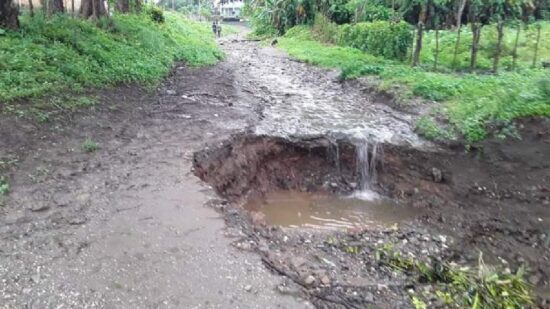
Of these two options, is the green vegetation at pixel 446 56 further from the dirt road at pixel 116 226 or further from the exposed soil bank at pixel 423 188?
the dirt road at pixel 116 226

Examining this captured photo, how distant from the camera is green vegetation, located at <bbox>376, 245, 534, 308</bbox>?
4.33 meters

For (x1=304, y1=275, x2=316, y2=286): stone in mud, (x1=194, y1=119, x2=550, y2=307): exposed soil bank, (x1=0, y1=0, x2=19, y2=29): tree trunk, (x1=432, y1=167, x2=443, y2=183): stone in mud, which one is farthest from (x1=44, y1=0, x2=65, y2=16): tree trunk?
(x1=304, y1=275, x2=316, y2=286): stone in mud

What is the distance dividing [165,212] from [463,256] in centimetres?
407

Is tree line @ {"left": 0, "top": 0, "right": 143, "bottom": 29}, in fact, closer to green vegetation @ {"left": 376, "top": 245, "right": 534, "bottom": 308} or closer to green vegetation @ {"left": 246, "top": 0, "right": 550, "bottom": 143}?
green vegetation @ {"left": 246, "top": 0, "right": 550, "bottom": 143}

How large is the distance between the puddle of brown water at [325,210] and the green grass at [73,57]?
15.9 ft

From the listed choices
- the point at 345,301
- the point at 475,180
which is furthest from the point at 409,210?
the point at 345,301

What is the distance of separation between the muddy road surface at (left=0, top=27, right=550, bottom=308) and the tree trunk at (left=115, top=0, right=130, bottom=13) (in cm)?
1077

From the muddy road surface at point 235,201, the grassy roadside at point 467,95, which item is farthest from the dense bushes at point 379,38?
the muddy road surface at point 235,201

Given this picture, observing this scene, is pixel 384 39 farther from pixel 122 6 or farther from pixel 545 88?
pixel 122 6

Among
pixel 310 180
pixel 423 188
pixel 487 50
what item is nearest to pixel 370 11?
pixel 487 50

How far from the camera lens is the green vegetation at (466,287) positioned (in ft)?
14.2

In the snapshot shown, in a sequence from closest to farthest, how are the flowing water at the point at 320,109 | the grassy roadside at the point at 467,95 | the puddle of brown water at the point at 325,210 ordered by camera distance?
1. the puddle of brown water at the point at 325,210
2. the grassy roadside at the point at 467,95
3. the flowing water at the point at 320,109

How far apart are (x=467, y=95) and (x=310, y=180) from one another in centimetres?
463

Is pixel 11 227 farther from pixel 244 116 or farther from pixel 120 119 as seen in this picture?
pixel 244 116
